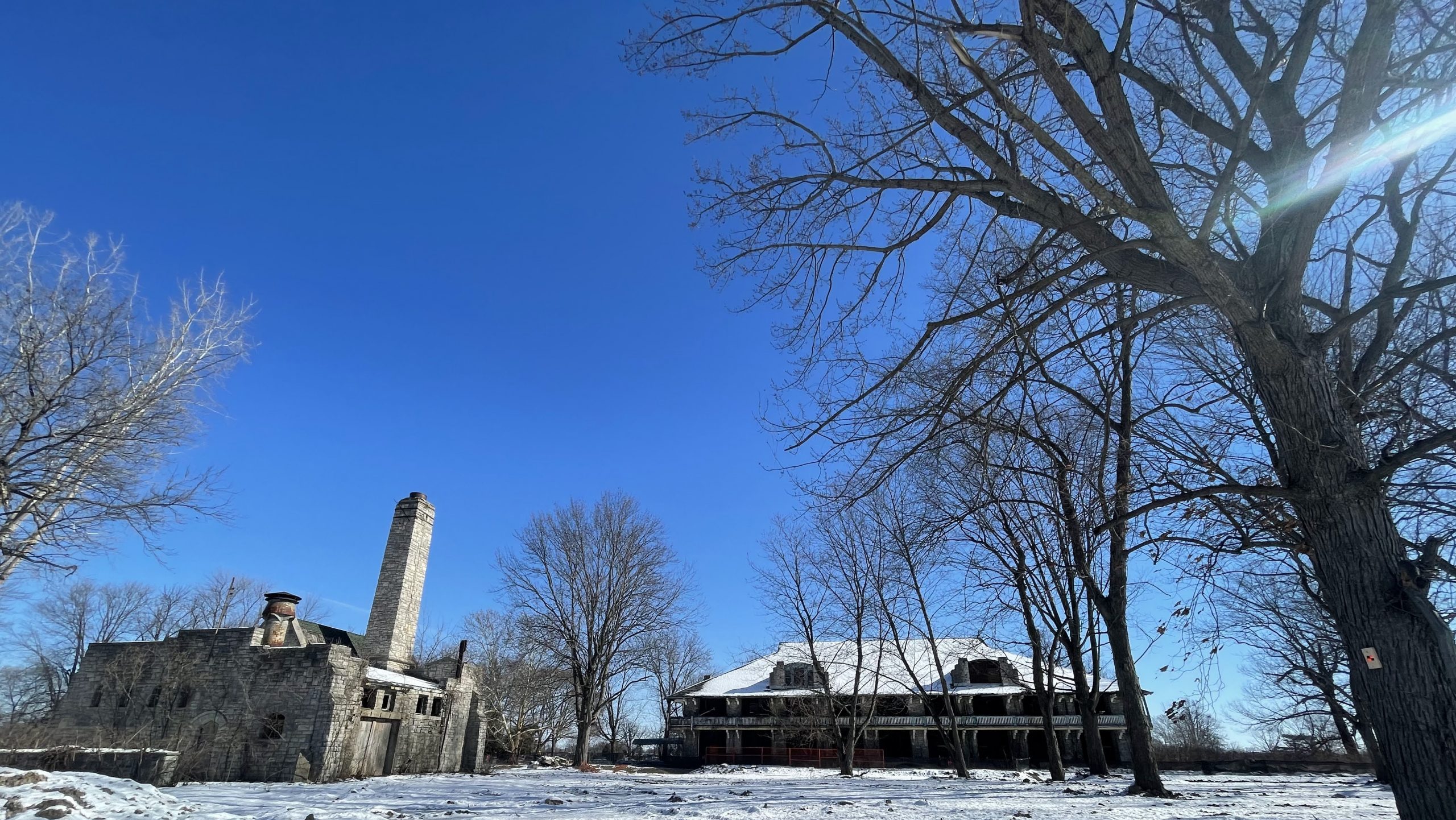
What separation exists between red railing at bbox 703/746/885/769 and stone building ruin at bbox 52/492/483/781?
1636 cm

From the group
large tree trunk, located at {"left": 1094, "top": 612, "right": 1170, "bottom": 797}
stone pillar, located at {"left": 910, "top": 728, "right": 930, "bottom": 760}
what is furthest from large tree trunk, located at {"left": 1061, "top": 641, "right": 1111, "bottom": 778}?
stone pillar, located at {"left": 910, "top": 728, "right": 930, "bottom": 760}

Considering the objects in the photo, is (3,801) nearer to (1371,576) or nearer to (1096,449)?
(1371,576)

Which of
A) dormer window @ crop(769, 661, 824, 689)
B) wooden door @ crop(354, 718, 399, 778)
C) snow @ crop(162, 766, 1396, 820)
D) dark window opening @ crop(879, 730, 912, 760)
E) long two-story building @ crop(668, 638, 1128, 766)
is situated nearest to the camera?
snow @ crop(162, 766, 1396, 820)

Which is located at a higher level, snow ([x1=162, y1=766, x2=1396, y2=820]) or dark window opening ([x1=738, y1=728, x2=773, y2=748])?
snow ([x1=162, y1=766, x2=1396, y2=820])

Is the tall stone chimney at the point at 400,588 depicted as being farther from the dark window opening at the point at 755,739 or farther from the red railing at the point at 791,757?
the dark window opening at the point at 755,739

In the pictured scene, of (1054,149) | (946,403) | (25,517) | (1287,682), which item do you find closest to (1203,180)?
(1054,149)

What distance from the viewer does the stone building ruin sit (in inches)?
762

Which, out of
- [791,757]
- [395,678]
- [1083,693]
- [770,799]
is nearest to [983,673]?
[791,757]

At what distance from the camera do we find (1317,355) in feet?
16.6

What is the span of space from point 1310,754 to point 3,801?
166 feet

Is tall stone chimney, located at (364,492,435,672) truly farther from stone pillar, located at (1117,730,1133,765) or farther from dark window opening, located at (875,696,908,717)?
stone pillar, located at (1117,730,1133,765)

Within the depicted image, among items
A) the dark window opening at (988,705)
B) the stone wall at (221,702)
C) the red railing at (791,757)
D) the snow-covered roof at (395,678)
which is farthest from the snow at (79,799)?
the dark window opening at (988,705)

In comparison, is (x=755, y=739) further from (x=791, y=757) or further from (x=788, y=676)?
(x=791, y=757)

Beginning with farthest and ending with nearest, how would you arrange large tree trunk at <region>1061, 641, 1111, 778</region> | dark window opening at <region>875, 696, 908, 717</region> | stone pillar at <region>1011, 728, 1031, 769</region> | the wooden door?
dark window opening at <region>875, 696, 908, 717</region> < stone pillar at <region>1011, 728, 1031, 769</region> < the wooden door < large tree trunk at <region>1061, 641, 1111, 778</region>
